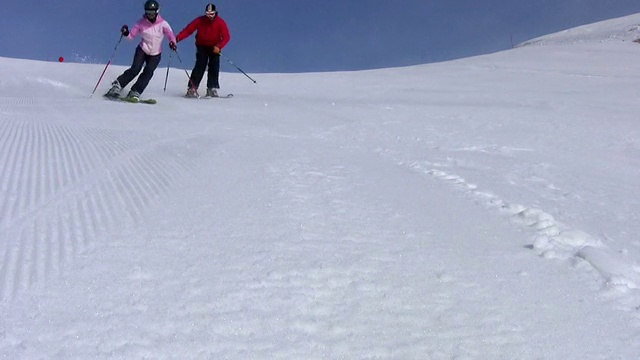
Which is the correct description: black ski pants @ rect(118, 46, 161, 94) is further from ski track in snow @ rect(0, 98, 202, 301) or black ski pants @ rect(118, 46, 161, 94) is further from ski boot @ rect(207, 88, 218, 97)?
ski track in snow @ rect(0, 98, 202, 301)

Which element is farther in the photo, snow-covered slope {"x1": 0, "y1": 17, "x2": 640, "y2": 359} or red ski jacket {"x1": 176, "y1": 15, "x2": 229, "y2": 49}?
red ski jacket {"x1": 176, "y1": 15, "x2": 229, "y2": 49}

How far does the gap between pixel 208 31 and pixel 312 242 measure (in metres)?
6.88

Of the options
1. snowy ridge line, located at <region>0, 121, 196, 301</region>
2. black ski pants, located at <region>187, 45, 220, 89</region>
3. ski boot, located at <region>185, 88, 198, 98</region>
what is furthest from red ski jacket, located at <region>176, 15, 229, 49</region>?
snowy ridge line, located at <region>0, 121, 196, 301</region>

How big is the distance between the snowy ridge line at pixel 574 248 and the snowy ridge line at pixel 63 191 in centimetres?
167

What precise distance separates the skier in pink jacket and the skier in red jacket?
42cm

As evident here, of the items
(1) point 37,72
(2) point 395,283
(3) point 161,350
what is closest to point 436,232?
(2) point 395,283

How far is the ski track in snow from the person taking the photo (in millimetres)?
1948

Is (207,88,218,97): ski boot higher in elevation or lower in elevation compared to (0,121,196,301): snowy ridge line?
higher

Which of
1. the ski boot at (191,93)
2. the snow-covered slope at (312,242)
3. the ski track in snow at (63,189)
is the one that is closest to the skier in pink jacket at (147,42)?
the ski boot at (191,93)

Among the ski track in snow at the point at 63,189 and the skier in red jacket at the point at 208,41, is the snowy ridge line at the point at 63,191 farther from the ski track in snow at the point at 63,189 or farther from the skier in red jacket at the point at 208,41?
the skier in red jacket at the point at 208,41

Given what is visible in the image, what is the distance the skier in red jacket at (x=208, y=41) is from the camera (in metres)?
8.34

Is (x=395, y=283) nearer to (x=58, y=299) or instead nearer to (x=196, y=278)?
(x=196, y=278)

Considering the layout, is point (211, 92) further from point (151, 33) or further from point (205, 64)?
point (151, 33)

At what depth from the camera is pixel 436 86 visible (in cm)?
991
